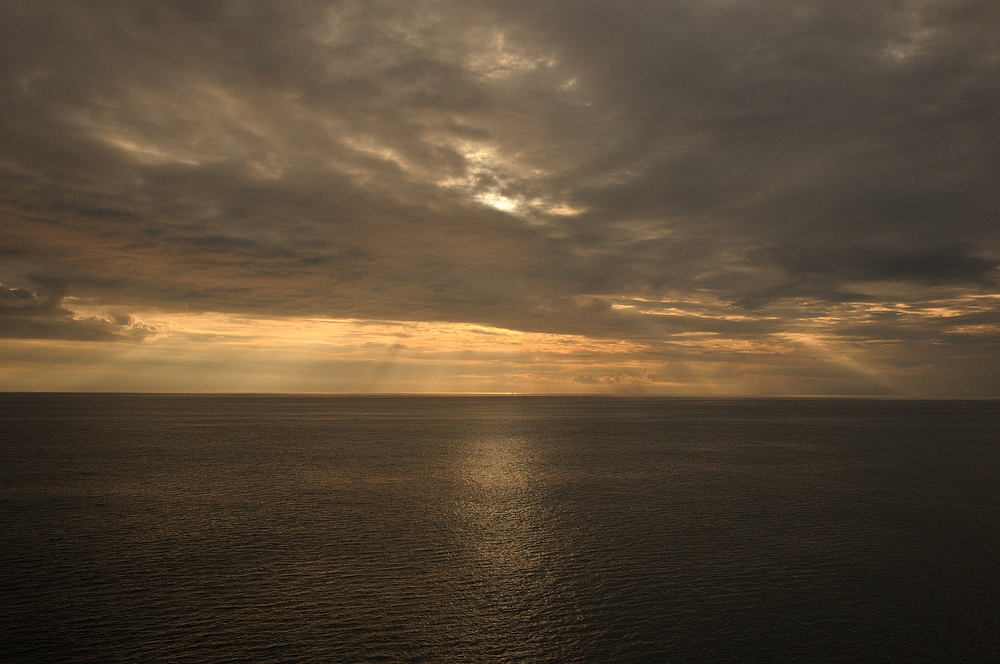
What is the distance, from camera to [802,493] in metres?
64.6

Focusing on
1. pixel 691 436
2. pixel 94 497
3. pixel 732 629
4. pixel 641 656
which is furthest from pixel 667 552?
pixel 691 436

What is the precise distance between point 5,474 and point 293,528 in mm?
46397

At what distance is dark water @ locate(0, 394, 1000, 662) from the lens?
2798 centimetres

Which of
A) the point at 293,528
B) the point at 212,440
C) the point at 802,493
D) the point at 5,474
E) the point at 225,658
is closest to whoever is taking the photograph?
the point at 225,658

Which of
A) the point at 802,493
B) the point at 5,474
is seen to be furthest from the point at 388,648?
the point at 5,474

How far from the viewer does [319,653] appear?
26.4m

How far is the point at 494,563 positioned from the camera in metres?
39.7

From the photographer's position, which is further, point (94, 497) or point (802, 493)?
point (802, 493)

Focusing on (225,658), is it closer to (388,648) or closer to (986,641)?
(388,648)

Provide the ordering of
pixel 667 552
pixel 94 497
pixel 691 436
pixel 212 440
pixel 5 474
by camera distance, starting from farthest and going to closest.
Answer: pixel 691 436 → pixel 212 440 → pixel 5 474 → pixel 94 497 → pixel 667 552

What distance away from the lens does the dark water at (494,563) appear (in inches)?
1102

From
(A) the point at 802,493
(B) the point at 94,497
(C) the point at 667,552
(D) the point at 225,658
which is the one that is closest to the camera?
(D) the point at 225,658

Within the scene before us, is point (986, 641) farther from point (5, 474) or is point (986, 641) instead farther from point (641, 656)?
Answer: point (5, 474)

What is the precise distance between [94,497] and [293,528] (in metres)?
24.0
